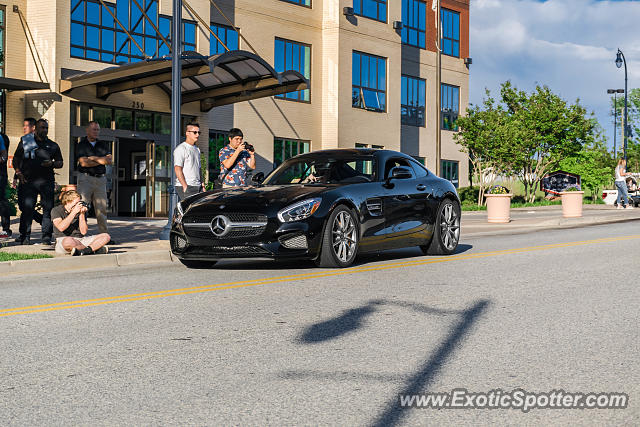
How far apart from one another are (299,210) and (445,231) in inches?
127

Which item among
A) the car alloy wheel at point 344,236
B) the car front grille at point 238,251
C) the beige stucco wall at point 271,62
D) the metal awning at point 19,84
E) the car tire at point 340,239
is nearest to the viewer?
the car front grille at point 238,251

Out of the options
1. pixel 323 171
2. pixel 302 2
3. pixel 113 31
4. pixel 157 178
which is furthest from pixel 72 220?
pixel 302 2

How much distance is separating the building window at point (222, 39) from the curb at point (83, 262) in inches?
657

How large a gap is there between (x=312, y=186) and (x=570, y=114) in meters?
31.3

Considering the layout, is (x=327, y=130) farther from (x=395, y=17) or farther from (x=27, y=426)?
(x=27, y=426)

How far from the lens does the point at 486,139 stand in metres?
36.3

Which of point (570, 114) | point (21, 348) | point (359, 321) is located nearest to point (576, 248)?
point (359, 321)

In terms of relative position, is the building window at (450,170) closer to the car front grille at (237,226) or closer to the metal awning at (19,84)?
the metal awning at (19,84)

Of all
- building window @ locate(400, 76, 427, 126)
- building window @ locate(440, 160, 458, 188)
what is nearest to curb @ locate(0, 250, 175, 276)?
building window @ locate(400, 76, 427, 126)

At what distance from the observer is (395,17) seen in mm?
34062

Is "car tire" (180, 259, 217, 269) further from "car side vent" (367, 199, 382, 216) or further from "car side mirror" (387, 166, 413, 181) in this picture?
"car side mirror" (387, 166, 413, 181)

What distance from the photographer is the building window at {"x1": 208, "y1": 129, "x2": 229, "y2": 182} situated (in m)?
26.9

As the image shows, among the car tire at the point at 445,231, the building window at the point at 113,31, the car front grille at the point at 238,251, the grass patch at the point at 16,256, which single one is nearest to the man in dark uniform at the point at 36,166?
the grass patch at the point at 16,256

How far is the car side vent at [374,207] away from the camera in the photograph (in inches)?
417
